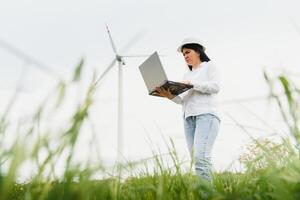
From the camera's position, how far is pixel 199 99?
446 centimetres

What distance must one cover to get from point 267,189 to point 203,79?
311cm

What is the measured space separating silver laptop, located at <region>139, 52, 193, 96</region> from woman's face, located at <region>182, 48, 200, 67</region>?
0.31 metres

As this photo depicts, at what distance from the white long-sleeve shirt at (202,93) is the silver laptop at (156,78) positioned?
141 mm

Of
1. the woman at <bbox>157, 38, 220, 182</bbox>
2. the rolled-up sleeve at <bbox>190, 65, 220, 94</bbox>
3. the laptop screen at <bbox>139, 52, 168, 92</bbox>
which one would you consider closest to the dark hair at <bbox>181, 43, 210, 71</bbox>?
the woman at <bbox>157, 38, 220, 182</bbox>

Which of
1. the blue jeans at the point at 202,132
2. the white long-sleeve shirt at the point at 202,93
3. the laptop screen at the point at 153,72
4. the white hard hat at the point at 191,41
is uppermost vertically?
the white hard hat at the point at 191,41

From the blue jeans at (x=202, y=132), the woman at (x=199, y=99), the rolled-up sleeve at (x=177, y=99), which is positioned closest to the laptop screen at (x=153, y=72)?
the woman at (x=199, y=99)

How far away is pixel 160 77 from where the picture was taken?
446cm

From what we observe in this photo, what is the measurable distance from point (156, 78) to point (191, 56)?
1.54 ft

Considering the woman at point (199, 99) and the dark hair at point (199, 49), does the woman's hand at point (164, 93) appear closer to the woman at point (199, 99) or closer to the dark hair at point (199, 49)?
the woman at point (199, 99)

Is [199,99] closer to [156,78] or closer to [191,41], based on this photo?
[156,78]

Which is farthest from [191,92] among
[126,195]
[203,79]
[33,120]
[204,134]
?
[33,120]

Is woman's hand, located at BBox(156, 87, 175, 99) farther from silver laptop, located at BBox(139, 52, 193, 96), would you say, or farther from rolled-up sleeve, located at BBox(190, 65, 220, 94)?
rolled-up sleeve, located at BBox(190, 65, 220, 94)

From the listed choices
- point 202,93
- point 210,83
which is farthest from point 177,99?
point 210,83

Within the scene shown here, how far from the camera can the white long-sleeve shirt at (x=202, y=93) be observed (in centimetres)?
437
